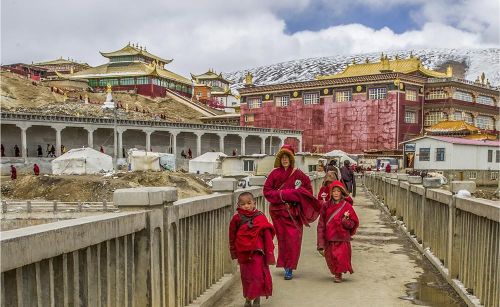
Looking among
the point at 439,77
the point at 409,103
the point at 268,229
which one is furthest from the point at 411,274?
the point at 439,77

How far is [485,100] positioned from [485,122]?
263 centimetres

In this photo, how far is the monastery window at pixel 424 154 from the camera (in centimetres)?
3966

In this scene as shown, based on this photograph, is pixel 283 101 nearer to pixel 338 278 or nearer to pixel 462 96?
pixel 462 96

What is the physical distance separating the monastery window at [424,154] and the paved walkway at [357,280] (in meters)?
32.3

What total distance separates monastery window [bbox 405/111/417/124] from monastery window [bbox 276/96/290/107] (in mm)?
13149

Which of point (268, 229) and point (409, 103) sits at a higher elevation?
point (409, 103)

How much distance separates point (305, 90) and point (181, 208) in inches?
2070

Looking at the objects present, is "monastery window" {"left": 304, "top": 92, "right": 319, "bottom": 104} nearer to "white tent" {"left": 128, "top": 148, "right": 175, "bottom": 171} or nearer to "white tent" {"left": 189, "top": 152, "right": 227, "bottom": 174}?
"white tent" {"left": 189, "top": 152, "right": 227, "bottom": 174}

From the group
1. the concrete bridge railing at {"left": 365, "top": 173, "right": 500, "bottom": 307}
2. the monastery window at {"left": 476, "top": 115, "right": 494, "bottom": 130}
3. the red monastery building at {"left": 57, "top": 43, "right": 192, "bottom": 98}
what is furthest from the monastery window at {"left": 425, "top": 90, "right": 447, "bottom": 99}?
the concrete bridge railing at {"left": 365, "top": 173, "right": 500, "bottom": 307}

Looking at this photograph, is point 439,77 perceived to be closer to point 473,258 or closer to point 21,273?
point 473,258

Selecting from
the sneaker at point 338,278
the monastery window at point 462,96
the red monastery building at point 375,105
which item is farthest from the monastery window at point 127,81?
the sneaker at point 338,278

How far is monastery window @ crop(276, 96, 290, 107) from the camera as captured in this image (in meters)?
57.6

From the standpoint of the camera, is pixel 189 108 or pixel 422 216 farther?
pixel 189 108

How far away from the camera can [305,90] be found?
55906 mm
